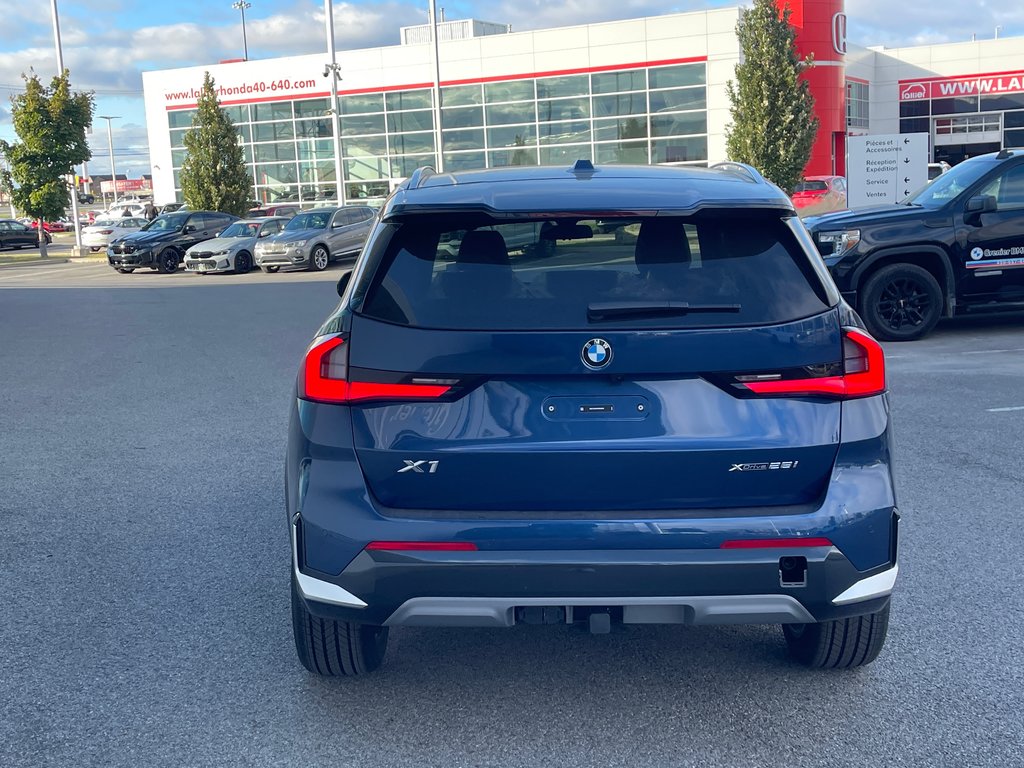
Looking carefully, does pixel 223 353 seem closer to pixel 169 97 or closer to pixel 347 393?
pixel 347 393

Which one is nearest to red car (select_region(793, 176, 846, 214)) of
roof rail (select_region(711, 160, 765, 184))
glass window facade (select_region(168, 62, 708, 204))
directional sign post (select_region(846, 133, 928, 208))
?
glass window facade (select_region(168, 62, 708, 204))

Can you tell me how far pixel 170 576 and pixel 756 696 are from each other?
2782 mm

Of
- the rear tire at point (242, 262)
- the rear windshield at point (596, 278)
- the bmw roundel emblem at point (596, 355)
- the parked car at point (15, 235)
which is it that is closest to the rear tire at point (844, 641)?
the rear windshield at point (596, 278)

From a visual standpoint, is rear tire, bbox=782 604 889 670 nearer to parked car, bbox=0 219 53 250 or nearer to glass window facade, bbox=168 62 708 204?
glass window facade, bbox=168 62 708 204

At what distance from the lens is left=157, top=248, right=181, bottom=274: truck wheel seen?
31141mm

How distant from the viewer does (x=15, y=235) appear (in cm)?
4838

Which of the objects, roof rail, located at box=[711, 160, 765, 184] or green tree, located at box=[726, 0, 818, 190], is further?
green tree, located at box=[726, 0, 818, 190]

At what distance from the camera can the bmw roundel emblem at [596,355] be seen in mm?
3184

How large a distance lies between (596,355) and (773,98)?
3173 centimetres

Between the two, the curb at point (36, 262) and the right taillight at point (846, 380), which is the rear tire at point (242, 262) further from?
the right taillight at point (846, 380)

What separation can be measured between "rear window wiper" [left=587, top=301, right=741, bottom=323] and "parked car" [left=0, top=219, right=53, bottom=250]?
162 feet

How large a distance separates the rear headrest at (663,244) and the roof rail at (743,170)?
1.79 ft

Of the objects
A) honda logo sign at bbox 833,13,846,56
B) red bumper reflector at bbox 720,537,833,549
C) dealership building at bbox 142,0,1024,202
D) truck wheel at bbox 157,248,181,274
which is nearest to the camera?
red bumper reflector at bbox 720,537,833,549

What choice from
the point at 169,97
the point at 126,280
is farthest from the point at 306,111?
the point at 126,280
